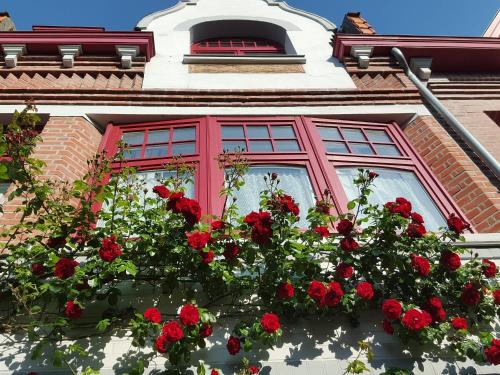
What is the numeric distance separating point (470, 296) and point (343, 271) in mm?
973

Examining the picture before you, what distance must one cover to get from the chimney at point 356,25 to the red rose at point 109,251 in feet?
21.3

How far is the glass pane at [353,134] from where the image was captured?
18.4 feet

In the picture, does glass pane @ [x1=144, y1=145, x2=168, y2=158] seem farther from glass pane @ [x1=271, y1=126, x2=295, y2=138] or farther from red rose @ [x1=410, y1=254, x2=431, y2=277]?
red rose @ [x1=410, y1=254, x2=431, y2=277]

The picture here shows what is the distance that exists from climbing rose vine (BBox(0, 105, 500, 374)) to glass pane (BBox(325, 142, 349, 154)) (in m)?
1.85

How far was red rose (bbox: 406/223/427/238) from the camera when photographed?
3323mm

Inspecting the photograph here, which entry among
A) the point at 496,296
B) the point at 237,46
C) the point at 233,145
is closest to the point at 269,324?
the point at 496,296

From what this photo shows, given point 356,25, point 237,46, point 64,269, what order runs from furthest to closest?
point 237,46 → point 356,25 → point 64,269

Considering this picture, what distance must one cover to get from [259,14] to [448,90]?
4621mm

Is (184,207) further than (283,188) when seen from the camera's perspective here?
No

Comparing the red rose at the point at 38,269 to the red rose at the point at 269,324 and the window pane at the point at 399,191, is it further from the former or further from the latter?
the window pane at the point at 399,191

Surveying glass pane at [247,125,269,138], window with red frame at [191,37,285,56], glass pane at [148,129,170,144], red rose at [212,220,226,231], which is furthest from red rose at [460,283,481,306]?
window with red frame at [191,37,285,56]

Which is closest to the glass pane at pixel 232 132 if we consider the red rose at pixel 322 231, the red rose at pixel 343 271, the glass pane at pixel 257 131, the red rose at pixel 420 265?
the glass pane at pixel 257 131

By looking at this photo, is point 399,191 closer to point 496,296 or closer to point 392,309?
point 496,296

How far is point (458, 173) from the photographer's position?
4926 millimetres
